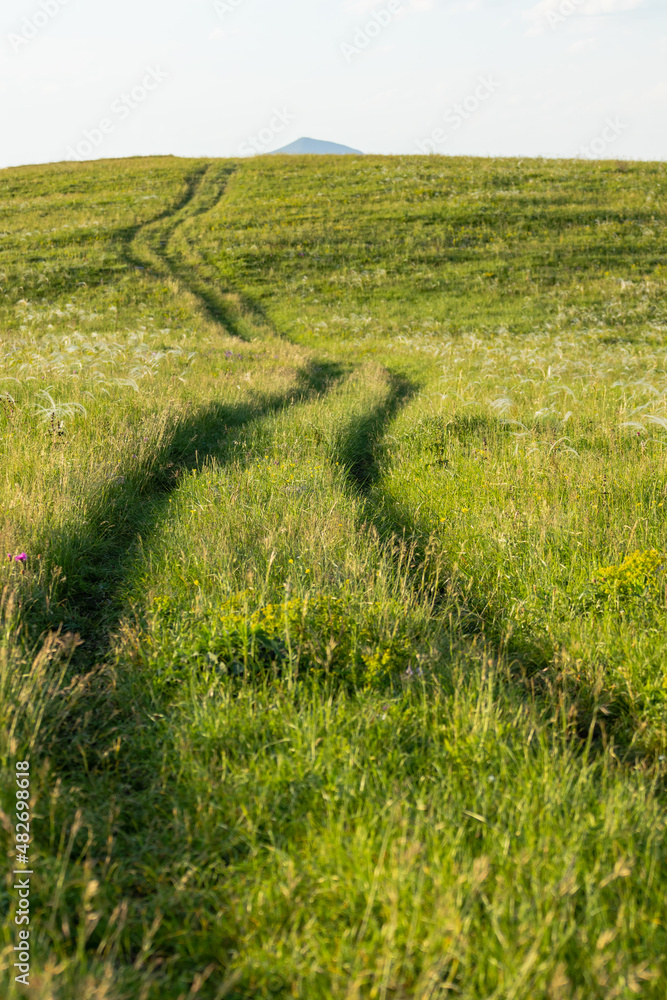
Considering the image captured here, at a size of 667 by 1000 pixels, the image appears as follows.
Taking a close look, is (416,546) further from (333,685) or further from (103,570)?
(103,570)

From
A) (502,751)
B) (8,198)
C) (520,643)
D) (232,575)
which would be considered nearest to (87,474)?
(232,575)

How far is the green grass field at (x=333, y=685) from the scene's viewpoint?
182 cm

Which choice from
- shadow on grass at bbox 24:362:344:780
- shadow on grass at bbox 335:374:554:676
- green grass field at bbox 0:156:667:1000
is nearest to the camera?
green grass field at bbox 0:156:667:1000

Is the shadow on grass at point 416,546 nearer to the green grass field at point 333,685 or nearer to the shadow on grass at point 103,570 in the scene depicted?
the green grass field at point 333,685

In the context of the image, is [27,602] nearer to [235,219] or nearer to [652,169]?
[235,219]

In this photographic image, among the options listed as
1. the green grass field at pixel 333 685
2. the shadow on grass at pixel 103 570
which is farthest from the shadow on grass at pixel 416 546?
the shadow on grass at pixel 103 570

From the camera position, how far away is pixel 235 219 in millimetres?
31516

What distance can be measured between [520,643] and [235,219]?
107 ft

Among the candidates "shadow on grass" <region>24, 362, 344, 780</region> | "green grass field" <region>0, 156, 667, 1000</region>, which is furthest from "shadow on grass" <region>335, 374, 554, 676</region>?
A: "shadow on grass" <region>24, 362, 344, 780</region>

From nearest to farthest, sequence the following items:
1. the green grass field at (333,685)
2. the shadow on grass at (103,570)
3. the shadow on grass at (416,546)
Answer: the green grass field at (333,685) → the shadow on grass at (103,570) → the shadow on grass at (416,546)

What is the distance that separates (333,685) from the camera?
2967 millimetres

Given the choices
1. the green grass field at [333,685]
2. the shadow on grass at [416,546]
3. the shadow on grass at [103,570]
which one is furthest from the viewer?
the shadow on grass at [416,546]

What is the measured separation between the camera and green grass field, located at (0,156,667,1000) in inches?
71.6

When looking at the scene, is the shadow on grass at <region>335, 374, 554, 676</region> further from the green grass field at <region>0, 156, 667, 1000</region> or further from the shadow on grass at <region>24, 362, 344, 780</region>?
the shadow on grass at <region>24, 362, 344, 780</region>
